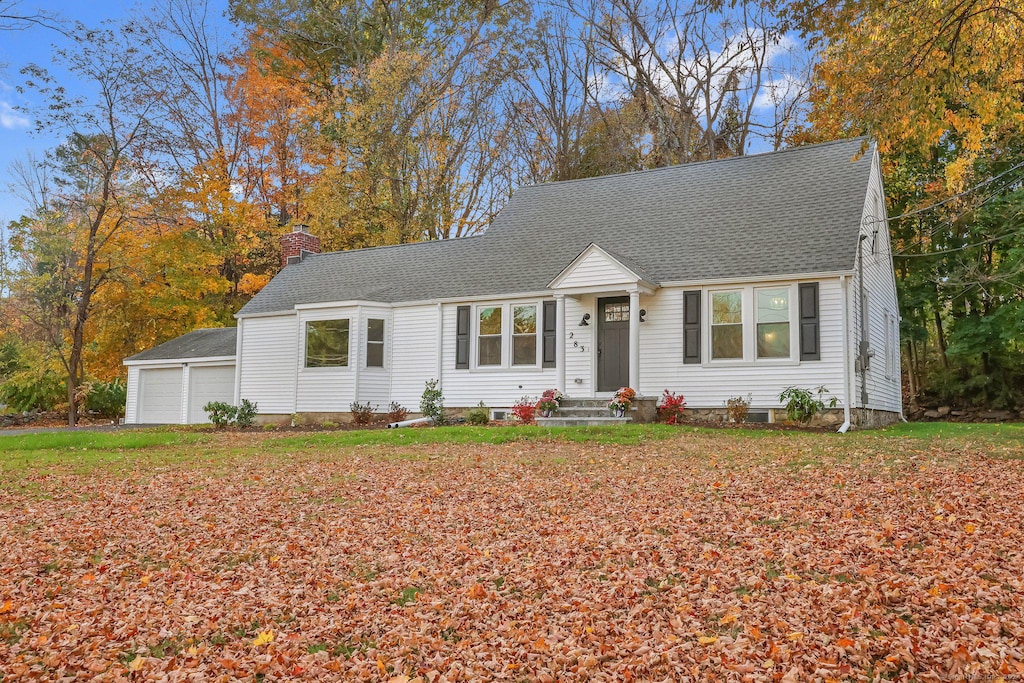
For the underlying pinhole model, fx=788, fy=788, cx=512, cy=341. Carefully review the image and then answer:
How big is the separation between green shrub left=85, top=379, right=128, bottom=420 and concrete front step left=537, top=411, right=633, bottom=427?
16909mm

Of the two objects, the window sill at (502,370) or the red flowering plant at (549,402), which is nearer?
the red flowering plant at (549,402)

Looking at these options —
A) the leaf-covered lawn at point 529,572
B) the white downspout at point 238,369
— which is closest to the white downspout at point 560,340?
the leaf-covered lawn at point 529,572

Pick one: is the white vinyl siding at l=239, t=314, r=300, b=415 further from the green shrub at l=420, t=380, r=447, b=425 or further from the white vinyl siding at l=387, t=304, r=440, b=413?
the green shrub at l=420, t=380, r=447, b=425

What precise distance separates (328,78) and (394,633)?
1147 inches

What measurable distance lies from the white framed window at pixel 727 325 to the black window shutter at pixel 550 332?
11.0 feet

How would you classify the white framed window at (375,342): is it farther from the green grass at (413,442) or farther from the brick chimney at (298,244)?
the brick chimney at (298,244)

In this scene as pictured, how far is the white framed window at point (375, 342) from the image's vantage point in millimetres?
18844

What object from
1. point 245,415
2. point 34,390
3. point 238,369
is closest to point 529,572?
point 245,415

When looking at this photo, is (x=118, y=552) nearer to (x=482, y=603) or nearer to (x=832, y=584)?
(x=482, y=603)

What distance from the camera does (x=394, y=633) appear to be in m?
4.47

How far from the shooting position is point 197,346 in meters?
23.8

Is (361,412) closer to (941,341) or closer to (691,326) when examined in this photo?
(691,326)

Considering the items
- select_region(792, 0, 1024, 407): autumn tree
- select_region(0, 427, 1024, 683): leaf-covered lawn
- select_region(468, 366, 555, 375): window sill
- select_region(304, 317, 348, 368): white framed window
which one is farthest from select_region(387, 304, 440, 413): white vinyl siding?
select_region(792, 0, 1024, 407): autumn tree

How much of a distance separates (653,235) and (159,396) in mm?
15905
